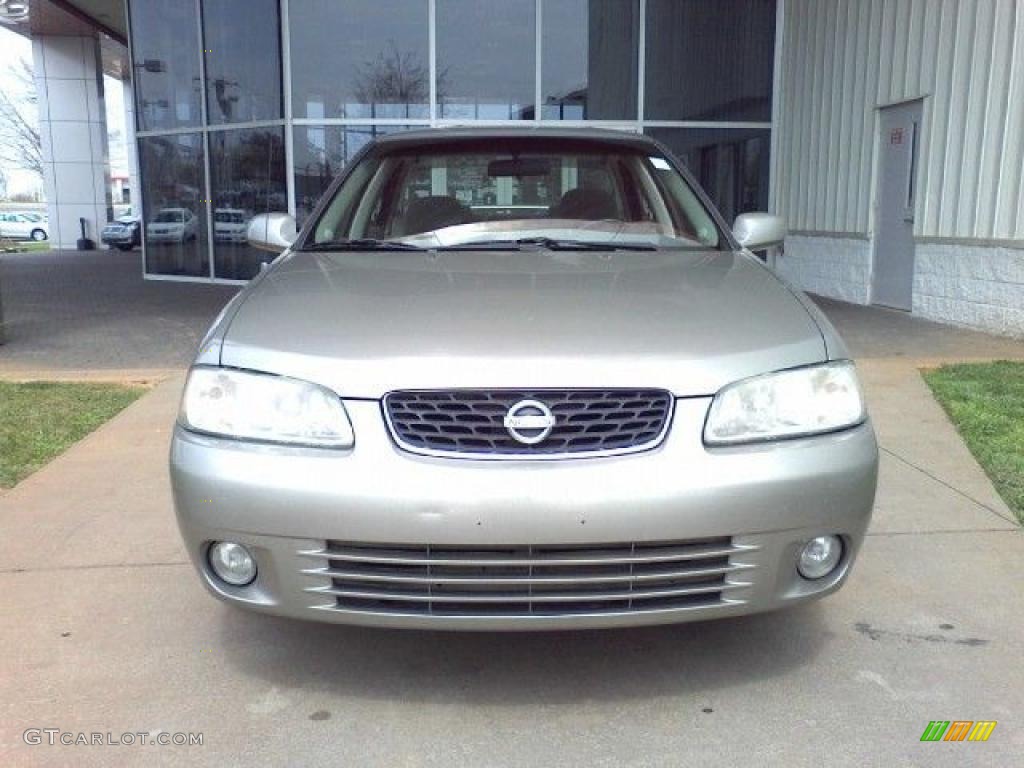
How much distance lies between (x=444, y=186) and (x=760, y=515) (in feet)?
7.53

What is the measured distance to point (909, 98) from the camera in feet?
31.5

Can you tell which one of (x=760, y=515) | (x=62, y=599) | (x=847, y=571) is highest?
(x=760, y=515)

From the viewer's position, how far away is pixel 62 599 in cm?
333

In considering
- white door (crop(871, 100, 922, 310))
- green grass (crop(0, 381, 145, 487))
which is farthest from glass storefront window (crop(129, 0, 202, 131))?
white door (crop(871, 100, 922, 310))

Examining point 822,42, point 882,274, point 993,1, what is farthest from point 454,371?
point 822,42

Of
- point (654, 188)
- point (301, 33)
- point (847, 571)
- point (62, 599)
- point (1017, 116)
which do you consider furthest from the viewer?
point (301, 33)

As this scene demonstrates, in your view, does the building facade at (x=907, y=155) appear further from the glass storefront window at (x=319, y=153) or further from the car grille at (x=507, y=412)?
the car grille at (x=507, y=412)

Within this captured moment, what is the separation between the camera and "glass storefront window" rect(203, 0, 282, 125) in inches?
509

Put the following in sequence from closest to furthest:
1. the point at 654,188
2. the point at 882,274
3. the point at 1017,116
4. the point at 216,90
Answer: the point at 654,188 → the point at 1017,116 → the point at 882,274 → the point at 216,90

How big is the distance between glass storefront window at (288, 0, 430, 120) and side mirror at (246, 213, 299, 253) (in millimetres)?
9076

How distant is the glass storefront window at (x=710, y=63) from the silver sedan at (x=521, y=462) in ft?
35.2

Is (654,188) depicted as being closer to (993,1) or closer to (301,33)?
(993,1)

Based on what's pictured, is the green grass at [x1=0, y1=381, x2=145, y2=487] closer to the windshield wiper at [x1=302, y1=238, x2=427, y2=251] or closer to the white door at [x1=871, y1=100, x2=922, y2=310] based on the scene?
the windshield wiper at [x1=302, y1=238, x2=427, y2=251]

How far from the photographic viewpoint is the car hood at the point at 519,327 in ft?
7.85
